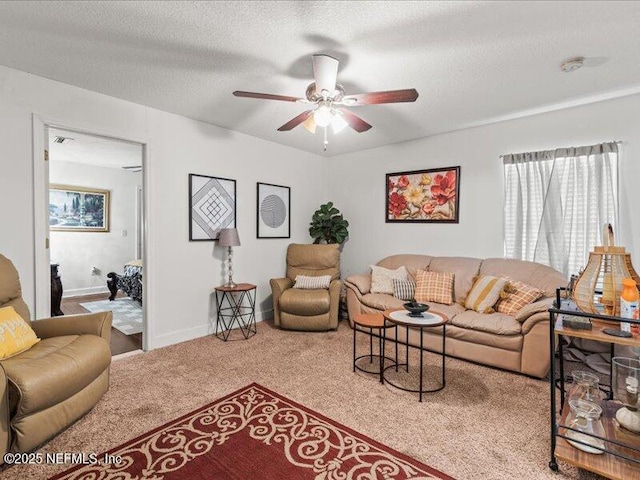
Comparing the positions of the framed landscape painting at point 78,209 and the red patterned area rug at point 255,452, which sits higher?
the framed landscape painting at point 78,209

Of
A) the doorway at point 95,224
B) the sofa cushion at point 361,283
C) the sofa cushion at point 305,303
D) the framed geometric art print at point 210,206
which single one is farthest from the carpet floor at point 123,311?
the sofa cushion at point 361,283

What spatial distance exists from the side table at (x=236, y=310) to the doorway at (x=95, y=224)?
1.61m

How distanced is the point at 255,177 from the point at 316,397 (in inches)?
121

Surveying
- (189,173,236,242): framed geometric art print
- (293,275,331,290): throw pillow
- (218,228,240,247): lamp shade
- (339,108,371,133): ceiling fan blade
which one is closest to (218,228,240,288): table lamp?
(218,228,240,247): lamp shade

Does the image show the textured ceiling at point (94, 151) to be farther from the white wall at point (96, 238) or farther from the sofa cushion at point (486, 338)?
the sofa cushion at point (486, 338)

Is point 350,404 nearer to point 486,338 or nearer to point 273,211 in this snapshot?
point 486,338

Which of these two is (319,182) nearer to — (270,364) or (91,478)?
(270,364)

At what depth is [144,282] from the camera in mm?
3383

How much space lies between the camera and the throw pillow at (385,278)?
414 centimetres

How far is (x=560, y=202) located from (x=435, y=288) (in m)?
1.60

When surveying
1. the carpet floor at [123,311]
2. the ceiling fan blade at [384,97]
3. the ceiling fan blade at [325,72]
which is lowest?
the carpet floor at [123,311]

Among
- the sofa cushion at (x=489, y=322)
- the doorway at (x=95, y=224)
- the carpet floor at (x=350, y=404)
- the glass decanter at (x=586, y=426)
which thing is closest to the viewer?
the glass decanter at (x=586, y=426)

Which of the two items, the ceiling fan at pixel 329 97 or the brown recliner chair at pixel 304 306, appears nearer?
the ceiling fan at pixel 329 97

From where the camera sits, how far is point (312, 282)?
14.3ft
